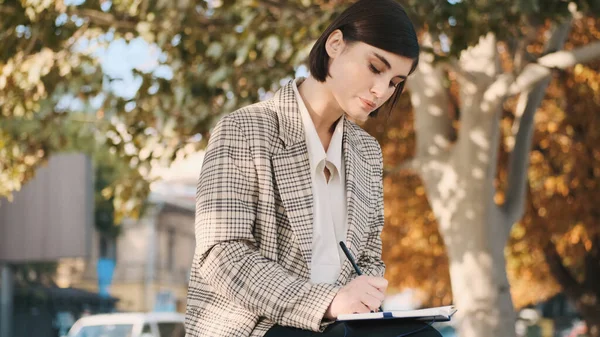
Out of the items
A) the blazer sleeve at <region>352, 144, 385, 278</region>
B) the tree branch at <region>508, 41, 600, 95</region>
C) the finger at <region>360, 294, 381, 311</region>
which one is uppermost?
the tree branch at <region>508, 41, 600, 95</region>

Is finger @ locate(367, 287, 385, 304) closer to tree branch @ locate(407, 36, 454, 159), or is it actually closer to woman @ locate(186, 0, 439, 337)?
woman @ locate(186, 0, 439, 337)

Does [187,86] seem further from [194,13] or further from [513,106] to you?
[513,106]

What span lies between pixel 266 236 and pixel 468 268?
9.12 m

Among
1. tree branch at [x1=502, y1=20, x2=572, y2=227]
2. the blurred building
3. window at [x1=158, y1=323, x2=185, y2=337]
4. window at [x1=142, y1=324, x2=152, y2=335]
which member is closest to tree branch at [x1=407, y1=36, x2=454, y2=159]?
tree branch at [x1=502, y1=20, x2=572, y2=227]

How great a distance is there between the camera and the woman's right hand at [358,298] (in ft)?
7.70

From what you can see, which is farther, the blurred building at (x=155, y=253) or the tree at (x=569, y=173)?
the blurred building at (x=155, y=253)

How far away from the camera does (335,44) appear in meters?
2.77

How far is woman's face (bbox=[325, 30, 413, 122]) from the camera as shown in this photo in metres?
2.65

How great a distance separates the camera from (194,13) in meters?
9.55

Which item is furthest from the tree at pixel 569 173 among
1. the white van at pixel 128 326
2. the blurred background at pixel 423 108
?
the white van at pixel 128 326

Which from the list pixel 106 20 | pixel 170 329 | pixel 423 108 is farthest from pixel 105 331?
pixel 106 20

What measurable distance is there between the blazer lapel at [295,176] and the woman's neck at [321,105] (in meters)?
0.06

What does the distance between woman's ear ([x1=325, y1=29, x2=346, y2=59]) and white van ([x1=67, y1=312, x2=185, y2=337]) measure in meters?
19.2

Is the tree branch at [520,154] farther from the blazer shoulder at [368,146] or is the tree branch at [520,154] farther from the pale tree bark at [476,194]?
the blazer shoulder at [368,146]
